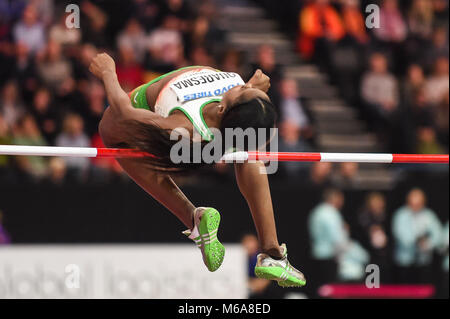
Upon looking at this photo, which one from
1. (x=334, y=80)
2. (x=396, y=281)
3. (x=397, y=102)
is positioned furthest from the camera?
(x=334, y=80)

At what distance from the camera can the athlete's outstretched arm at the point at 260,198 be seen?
236 inches

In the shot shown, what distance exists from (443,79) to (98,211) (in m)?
5.53

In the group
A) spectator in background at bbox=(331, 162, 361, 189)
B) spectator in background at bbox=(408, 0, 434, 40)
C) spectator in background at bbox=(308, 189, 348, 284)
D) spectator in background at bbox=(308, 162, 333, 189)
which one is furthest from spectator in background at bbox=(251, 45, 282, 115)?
spectator in background at bbox=(408, 0, 434, 40)

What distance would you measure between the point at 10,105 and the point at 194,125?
479cm

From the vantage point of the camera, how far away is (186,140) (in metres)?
5.62

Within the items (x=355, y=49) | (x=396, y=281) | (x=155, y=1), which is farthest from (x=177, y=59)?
(x=396, y=281)

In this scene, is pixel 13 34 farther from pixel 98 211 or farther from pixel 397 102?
pixel 397 102

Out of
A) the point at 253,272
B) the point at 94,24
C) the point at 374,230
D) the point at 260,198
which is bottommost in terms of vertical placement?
the point at 253,272

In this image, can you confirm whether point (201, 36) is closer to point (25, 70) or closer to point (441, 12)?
point (25, 70)

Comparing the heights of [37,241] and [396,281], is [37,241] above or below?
above

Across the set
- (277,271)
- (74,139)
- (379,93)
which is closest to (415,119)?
(379,93)

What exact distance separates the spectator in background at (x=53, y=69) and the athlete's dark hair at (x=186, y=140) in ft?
14.6

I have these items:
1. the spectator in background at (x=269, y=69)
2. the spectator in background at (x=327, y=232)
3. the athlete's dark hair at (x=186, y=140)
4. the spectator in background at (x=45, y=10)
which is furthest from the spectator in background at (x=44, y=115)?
the athlete's dark hair at (x=186, y=140)

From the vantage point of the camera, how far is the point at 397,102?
12117 millimetres
